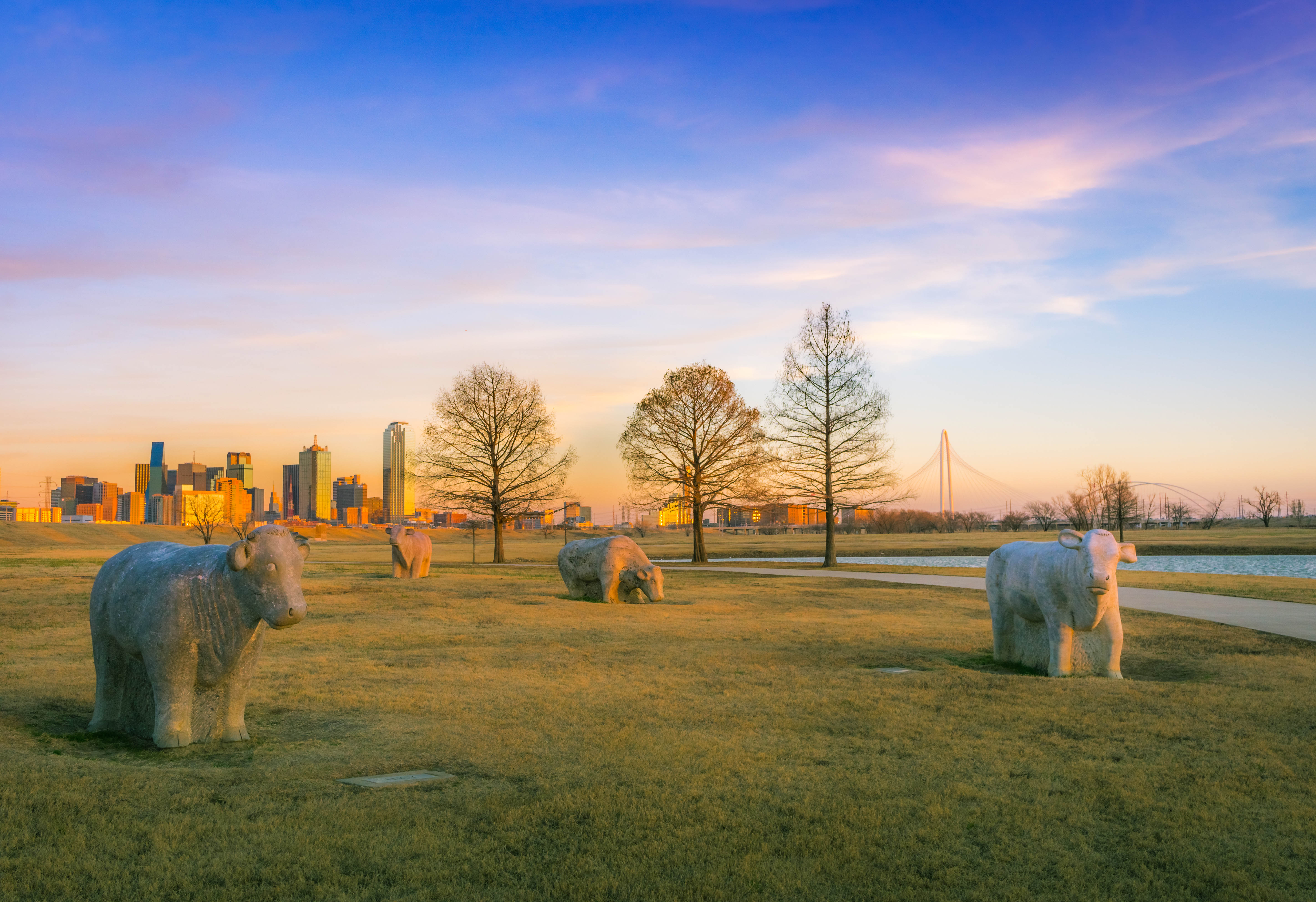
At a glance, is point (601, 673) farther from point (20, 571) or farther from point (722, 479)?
point (722, 479)

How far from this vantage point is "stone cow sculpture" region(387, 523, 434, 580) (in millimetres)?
27266

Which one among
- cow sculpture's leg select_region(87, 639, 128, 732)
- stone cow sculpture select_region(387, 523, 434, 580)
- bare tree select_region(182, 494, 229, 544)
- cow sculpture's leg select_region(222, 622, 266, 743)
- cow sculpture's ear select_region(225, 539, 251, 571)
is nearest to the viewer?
cow sculpture's ear select_region(225, 539, 251, 571)

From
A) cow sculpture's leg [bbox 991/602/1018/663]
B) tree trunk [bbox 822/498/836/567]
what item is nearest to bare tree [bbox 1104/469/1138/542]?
tree trunk [bbox 822/498/836/567]

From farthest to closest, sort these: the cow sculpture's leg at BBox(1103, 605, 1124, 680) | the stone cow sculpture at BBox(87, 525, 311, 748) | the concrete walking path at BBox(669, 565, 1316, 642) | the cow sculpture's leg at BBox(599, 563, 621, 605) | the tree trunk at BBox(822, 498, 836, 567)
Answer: the tree trunk at BBox(822, 498, 836, 567)
the cow sculpture's leg at BBox(599, 563, 621, 605)
the concrete walking path at BBox(669, 565, 1316, 642)
the cow sculpture's leg at BBox(1103, 605, 1124, 680)
the stone cow sculpture at BBox(87, 525, 311, 748)

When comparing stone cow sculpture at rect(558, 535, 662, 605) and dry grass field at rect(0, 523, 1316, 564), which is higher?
stone cow sculpture at rect(558, 535, 662, 605)

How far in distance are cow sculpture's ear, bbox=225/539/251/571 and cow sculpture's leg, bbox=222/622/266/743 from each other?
698 mm

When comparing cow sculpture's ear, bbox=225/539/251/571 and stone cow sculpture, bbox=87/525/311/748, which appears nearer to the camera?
cow sculpture's ear, bbox=225/539/251/571

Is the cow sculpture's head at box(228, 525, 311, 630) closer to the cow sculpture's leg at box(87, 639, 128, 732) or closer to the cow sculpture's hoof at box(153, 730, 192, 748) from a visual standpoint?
the cow sculpture's hoof at box(153, 730, 192, 748)

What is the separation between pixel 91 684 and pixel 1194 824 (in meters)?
11.0

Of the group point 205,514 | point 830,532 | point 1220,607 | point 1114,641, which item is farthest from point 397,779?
point 205,514

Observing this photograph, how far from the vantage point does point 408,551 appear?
27406 mm

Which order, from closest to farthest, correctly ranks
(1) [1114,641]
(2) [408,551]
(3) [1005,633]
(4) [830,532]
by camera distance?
(1) [1114,641]
(3) [1005,633]
(2) [408,551]
(4) [830,532]

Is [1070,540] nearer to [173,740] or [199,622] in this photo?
[199,622]

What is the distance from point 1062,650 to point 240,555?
382 inches
